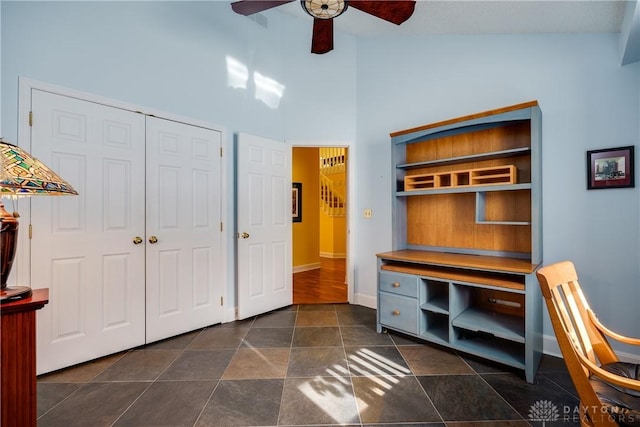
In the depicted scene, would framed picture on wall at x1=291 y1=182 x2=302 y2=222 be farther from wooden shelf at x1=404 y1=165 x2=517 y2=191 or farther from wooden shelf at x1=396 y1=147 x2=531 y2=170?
wooden shelf at x1=404 y1=165 x2=517 y2=191

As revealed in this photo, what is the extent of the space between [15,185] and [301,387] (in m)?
1.86

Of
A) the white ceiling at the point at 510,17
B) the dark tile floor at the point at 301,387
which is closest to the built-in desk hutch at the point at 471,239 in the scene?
the dark tile floor at the point at 301,387

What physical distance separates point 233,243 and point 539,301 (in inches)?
113

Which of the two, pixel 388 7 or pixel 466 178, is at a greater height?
pixel 388 7

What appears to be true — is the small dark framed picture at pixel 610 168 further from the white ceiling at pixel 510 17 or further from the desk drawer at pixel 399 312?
the desk drawer at pixel 399 312

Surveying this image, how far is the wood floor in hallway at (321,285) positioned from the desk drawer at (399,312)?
1.18m

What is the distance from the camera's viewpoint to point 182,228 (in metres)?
2.85

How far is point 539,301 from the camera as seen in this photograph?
7.13 feet

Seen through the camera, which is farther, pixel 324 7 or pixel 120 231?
pixel 120 231

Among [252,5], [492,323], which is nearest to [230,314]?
[492,323]

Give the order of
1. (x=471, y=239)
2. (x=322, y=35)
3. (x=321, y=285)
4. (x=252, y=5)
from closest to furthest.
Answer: (x=252, y=5)
(x=322, y=35)
(x=471, y=239)
(x=321, y=285)

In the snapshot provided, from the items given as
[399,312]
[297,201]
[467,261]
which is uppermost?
[297,201]

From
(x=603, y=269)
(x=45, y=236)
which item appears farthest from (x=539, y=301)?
(x=45, y=236)

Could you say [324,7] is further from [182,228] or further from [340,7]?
[182,228]
